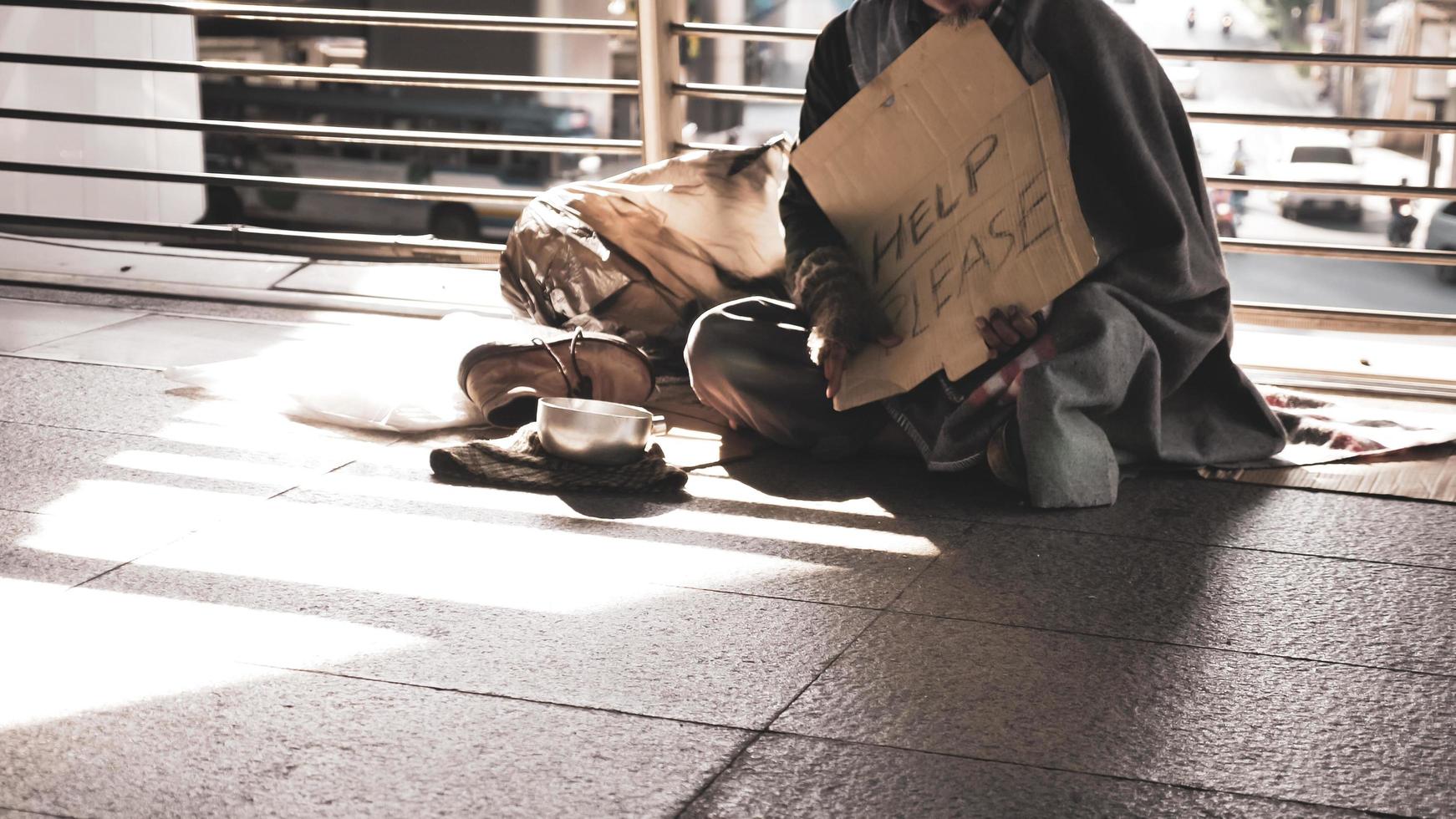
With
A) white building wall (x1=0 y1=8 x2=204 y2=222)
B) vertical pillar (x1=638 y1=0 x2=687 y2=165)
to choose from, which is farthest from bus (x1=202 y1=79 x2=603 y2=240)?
vertical pillar (x1=638 y1=0 x2=687 y2=165)

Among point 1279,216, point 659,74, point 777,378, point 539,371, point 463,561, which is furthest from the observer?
point 1279,216

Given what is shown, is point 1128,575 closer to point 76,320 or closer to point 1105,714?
point 1105,714

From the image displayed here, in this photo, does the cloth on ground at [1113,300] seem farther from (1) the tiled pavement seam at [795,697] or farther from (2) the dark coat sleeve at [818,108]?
(1) the tiled pavement seam at [795,697]

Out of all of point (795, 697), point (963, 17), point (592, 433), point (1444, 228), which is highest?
point (963, 17)

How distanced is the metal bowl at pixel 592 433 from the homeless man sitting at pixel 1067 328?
0.94 ft

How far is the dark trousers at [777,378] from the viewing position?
2.79 meters

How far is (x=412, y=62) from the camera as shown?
1856 centimetres

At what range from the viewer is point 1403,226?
60.3ft

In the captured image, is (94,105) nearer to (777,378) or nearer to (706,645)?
(777,378)

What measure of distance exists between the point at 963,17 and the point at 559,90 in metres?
2.05

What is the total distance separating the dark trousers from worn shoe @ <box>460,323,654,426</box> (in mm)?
253

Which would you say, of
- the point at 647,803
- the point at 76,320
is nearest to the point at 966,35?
the point at 647,803

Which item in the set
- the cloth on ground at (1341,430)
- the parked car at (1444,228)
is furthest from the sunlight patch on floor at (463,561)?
the parked car at (1444,228)

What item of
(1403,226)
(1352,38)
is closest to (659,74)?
(1352,38)
